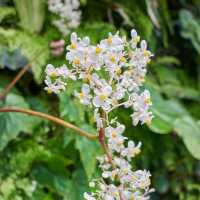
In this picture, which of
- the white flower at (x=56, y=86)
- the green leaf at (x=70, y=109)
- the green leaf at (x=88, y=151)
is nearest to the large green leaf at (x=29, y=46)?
the green leaf at (x=70, y=109)

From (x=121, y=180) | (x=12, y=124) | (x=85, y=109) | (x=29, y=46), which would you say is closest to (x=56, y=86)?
(x=121, y=180)

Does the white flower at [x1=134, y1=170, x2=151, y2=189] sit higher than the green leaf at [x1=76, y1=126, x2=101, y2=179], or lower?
lower

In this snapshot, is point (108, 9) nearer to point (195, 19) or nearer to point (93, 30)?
point (93, 30)

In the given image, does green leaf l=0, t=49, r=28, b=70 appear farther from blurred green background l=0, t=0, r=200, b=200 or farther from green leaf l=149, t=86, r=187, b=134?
green leaf l=149, t=86, r=187, b=134

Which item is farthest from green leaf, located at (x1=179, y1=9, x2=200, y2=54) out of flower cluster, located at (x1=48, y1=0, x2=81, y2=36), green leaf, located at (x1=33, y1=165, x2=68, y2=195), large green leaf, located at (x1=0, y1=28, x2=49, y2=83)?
green leaf, located at (x1=33, y1=165, x2=68, y2=195)

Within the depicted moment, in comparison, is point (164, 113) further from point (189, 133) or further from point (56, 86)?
point (56, 86)

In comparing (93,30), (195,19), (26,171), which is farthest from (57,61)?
(195,19)
